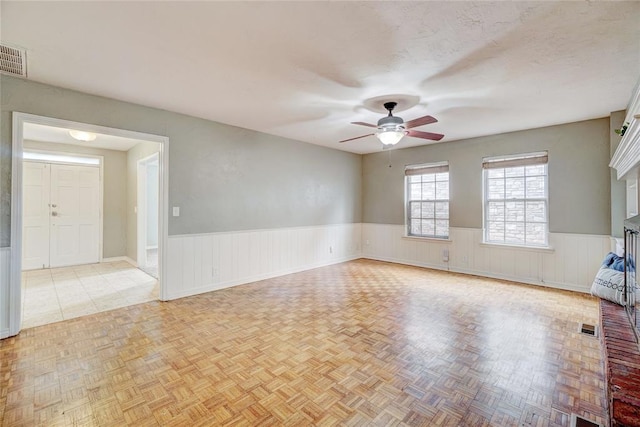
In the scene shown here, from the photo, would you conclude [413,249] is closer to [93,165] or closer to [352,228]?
[352,228]

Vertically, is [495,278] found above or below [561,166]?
below

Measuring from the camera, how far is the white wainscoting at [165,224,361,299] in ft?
13.0

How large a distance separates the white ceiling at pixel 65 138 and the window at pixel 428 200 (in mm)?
5169

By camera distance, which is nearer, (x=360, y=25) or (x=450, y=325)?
(x=360, y=25)

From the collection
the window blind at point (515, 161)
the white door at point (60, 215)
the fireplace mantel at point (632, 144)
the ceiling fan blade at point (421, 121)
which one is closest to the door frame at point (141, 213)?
the white door at point (60, 215)

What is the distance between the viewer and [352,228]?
22.1 feet

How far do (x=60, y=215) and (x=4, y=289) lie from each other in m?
3.74

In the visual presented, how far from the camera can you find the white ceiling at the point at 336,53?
6.10 ft

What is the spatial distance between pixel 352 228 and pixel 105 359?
5110mm

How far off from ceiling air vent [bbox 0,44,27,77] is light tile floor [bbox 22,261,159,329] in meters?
2.47

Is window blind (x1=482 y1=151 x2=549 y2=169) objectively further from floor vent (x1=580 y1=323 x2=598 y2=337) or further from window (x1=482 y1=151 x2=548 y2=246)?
floor vent (x1=580 y1=323 x2=598 y2=337)

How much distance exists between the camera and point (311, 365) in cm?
228

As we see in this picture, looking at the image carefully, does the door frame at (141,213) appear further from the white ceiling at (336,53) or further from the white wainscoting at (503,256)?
the white wainscoting at (503,256)

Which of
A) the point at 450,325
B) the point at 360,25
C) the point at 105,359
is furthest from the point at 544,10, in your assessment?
the point at 105,359
